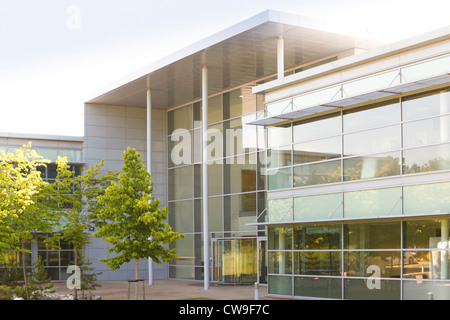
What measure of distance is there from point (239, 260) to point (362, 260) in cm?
1270

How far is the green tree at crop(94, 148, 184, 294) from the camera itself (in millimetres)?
22312

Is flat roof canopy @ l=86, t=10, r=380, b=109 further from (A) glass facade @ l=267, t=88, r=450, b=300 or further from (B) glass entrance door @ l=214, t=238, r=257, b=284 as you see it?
(B) glass entrance door @ l=214, t=238, r=257, b=284

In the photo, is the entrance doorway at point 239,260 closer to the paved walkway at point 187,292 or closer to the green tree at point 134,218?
the paved walkway at point 187,292

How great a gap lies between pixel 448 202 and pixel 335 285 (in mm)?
5650

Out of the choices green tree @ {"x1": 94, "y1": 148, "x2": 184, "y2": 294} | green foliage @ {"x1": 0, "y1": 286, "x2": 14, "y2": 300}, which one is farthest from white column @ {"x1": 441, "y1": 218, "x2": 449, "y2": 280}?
green foliage @ {"x1": 0, "y1": 286, "x2": 14, "y2": 300}

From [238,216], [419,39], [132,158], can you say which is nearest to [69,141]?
[238,216]

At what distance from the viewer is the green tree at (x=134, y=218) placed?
2231cm

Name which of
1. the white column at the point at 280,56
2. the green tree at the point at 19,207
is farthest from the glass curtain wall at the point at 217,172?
the green tree at the point at 19,207

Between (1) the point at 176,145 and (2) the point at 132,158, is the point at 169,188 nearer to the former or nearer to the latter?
(1) the point at 176,145

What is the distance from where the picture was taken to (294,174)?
24359mm

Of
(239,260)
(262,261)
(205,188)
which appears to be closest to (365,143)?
(205,188)

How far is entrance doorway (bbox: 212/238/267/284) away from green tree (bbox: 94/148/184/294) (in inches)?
348

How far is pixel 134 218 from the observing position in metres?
22.7

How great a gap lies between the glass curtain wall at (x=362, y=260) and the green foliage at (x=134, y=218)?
463 cm
